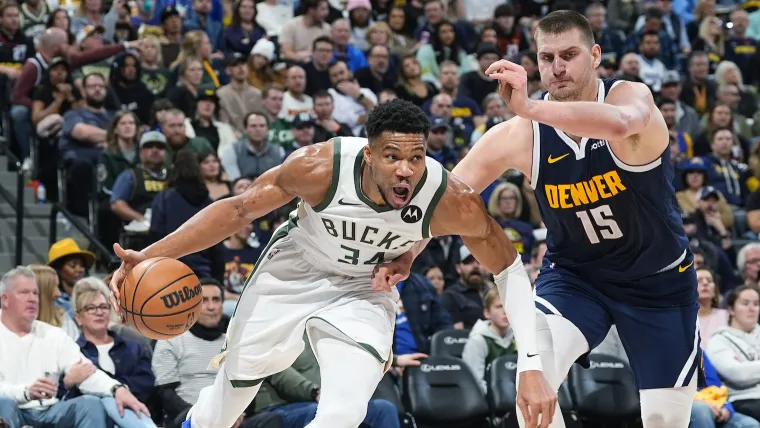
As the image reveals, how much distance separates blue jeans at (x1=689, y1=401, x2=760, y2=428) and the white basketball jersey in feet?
12.8

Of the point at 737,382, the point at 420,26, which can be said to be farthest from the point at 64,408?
the point at 420,26

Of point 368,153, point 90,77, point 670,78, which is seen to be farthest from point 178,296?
point 670,78

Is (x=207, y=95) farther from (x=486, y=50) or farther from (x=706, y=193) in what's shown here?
(x=706, y=193)

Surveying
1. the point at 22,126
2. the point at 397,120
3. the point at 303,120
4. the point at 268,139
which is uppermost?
the point at 397,120

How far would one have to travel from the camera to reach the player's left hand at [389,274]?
15.8 ft

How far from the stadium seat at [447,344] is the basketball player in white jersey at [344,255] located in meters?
3.70

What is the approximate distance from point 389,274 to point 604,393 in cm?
411

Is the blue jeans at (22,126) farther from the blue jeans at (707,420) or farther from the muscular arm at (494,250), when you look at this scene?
the muscular arm at (494,250)

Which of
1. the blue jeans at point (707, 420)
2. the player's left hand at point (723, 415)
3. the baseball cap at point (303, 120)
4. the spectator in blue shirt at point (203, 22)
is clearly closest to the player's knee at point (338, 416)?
the blue jeans at point (707, 420)

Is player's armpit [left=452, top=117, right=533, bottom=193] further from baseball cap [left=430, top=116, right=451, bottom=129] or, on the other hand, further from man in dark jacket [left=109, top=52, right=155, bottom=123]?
man in dark jacket [left=109, top=52, right=155, bottom=123]

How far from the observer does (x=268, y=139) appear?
11289mm

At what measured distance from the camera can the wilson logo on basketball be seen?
15.9 ft

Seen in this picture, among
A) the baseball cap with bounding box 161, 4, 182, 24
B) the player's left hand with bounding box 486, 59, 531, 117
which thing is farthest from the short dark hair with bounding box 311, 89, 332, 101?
the player's left hand with bounding box 486, 59, 531, 117

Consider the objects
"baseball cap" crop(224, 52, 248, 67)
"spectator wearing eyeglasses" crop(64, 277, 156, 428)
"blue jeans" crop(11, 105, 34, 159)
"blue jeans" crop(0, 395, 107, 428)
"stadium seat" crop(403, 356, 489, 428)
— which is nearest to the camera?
"blue jeans" crop(0, 395, 107, 428)
